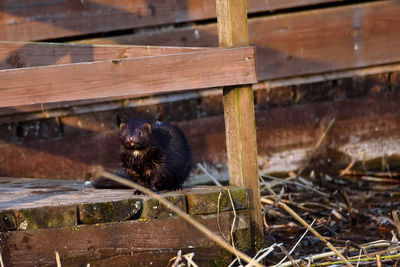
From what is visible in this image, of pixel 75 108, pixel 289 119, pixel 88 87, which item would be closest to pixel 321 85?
pixel 289 119

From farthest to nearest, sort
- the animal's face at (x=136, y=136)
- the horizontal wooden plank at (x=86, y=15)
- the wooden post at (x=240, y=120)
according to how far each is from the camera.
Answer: the horizontal wooden plank at (x=86, y=15)
the animal's face at (x=136, y=136)
the wooden post at (x=240, y=120)

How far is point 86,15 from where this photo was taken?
660 cm

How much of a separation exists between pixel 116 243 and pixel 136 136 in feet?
2.79

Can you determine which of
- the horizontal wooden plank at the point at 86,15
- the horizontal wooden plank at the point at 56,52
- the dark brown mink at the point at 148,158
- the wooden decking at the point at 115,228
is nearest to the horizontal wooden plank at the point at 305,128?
the horizontal wooden plank at the point at 86,15

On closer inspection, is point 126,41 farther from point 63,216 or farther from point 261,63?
point 63,216

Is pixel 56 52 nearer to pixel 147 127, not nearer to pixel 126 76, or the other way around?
pixel 147 127

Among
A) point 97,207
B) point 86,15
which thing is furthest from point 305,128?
point 97,207

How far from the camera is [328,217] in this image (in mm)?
5598

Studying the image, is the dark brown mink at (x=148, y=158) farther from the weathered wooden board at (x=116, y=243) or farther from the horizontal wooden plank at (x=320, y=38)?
the horizontal wooden plank at (x=320, y=38)

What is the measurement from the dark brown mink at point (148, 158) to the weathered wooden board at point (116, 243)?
1.76 feet

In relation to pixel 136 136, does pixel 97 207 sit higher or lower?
lower

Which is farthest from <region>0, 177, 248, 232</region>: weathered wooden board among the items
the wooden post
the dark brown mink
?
the dark brown mink

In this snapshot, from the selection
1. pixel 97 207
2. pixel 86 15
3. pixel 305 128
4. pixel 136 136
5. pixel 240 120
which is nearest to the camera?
pixel 97 207

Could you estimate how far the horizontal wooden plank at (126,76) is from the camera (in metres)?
4.12
